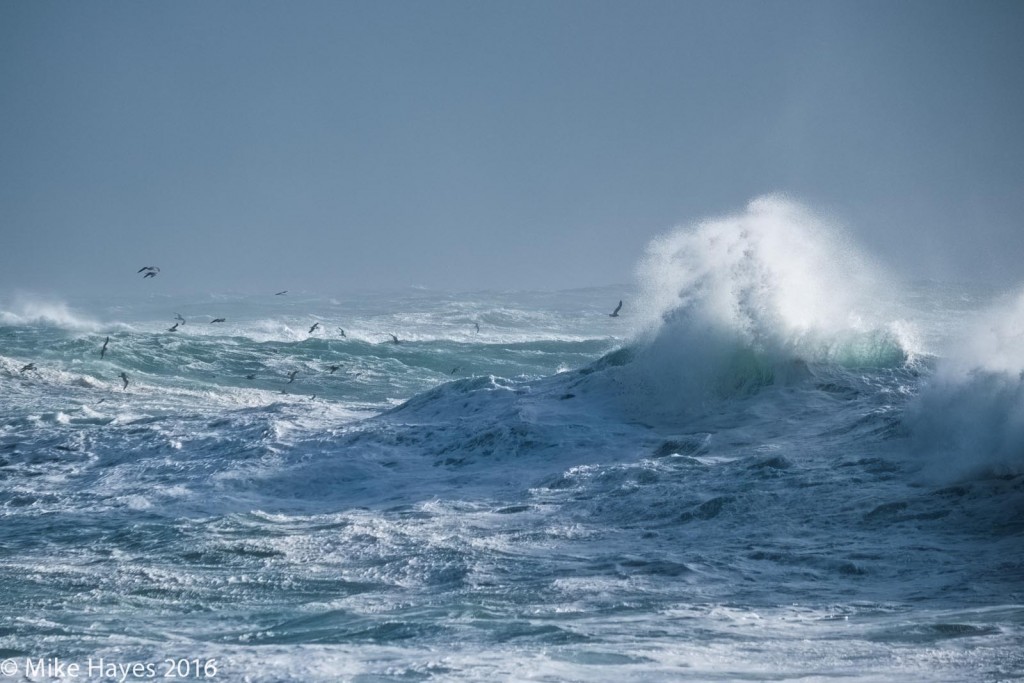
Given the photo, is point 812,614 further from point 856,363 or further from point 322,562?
point 856,363

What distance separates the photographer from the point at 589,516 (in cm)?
1198

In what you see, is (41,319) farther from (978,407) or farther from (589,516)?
(978,407)

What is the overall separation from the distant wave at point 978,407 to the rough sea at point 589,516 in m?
0.05

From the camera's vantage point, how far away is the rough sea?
25.4 ft

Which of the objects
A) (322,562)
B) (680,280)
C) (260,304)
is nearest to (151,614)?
(322,562)

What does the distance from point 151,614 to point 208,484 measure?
5.96 metres

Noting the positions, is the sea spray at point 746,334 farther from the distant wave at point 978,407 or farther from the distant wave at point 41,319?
the distant wave at point 41,319

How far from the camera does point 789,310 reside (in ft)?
65.4

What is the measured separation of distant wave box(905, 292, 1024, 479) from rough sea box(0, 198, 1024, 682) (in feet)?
0.16

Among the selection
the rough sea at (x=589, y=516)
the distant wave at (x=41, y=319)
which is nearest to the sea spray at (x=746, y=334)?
the rough sea at (x=589, y=516)

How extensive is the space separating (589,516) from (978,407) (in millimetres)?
4955

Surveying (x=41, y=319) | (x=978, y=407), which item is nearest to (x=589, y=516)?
(x=978, y=407)

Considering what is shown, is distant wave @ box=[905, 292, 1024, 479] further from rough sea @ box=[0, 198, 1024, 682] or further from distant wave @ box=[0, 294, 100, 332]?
distant wave @ box=[0, 294, 100, 332]

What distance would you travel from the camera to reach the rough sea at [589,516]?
305 inches
